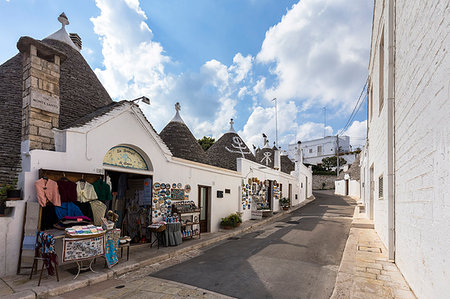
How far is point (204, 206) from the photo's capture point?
11.2m

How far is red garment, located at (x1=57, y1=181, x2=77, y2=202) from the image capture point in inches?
228

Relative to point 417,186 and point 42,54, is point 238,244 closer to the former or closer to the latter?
point 417,186

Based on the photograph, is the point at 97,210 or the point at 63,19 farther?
the point at 63,19

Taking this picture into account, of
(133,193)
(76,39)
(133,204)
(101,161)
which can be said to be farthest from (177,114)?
(101,161)

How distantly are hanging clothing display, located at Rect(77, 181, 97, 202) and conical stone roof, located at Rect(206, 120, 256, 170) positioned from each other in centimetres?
906

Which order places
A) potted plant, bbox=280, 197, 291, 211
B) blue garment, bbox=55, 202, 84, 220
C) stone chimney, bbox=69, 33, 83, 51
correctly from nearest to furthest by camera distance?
blue garment, bbox=55, 202, 84, 220
stone chimney, bbox=69, 33, 83, 51
potted plant, bbox=280, 197, 291, 211

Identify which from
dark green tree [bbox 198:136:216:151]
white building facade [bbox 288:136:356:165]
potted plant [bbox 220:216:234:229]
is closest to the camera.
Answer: potted plant [bbox 220:216:234:229]

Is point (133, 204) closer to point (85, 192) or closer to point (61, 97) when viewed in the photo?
point (85, 192)

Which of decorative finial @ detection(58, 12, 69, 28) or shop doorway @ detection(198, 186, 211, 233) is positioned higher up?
decorative finial @ detection(58, 12, 69, 28)

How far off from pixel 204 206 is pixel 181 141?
348cm

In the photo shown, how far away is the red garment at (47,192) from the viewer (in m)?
5.31

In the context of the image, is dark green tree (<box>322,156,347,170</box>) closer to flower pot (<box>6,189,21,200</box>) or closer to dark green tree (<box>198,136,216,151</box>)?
dark green tree (<box>198,136,216,151</box>)

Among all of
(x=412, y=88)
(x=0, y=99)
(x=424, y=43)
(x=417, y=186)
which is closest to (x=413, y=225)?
(x=417, y=186)

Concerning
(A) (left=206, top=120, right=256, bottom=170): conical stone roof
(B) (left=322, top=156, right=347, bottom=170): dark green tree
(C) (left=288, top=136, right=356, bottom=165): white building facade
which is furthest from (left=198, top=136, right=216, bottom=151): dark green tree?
(C) (left=288, top=136, right=356, bottom=165): white building facade
